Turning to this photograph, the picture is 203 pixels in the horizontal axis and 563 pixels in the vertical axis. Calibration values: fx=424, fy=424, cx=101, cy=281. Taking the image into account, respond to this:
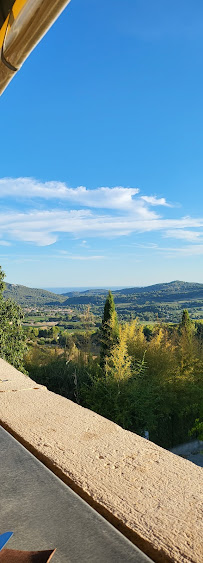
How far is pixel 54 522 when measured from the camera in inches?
45.9

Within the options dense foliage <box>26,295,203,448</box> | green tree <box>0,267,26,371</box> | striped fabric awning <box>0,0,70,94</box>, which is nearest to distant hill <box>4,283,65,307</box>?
dense foliage <box>26,295,203,448</box>

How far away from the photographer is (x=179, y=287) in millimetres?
84312

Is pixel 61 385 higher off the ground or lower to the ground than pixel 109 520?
lower

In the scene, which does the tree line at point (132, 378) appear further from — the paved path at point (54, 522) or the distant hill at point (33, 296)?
the distant hill at point (33, 296)

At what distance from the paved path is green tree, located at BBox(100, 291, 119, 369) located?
21.0m

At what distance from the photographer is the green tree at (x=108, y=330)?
22.7 meters

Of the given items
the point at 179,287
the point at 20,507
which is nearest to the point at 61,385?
the point at 20,507

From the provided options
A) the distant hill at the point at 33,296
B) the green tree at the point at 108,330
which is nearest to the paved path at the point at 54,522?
the green tree at the point at 108,330

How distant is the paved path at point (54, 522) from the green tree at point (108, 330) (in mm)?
21036

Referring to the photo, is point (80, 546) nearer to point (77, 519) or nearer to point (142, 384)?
point (77, 519)

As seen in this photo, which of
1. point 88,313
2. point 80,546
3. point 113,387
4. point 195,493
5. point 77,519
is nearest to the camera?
point 80,546

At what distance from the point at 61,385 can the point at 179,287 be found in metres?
67.3

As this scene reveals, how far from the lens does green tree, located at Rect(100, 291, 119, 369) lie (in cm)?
2266

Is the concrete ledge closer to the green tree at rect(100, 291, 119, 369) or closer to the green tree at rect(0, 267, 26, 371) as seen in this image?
the green tree at rect(0, 267, 26, 371)
